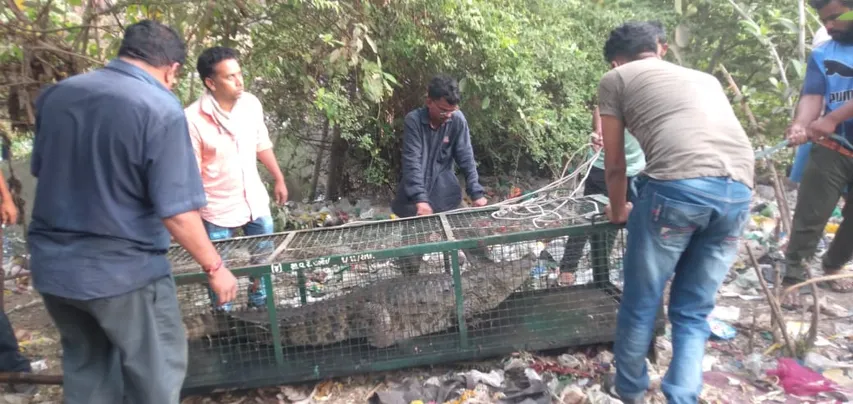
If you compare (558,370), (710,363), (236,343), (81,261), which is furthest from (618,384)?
(81,261)

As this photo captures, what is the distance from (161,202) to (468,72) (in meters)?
4.06

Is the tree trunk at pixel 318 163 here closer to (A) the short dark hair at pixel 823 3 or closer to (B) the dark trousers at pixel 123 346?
(B) the dark trousers at pixel 123 346

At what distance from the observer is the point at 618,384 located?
2.51 meters

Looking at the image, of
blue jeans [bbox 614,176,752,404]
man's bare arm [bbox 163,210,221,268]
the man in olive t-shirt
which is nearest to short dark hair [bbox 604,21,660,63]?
the man in olive t-shirt

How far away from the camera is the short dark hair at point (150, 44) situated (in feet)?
6.79

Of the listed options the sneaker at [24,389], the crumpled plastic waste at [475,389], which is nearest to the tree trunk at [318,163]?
the sneaker at [24,389]

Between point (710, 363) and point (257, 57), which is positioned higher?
point (257, 57)

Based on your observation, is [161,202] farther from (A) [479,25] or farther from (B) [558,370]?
(A) [479,25]

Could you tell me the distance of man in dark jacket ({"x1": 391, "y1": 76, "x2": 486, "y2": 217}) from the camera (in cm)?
355

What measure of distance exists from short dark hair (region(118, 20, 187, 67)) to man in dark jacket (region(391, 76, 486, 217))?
1723 millimetres

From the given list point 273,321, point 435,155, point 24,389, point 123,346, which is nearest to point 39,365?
point 24,389

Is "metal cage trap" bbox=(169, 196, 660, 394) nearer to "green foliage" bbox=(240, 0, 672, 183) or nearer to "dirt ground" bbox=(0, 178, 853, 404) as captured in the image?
"dirt ground" bbox=(0, 178, 853, 404)

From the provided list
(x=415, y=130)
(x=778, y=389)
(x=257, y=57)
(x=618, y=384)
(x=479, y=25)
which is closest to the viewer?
(x=618, y=384)

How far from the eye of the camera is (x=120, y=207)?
2.00m
